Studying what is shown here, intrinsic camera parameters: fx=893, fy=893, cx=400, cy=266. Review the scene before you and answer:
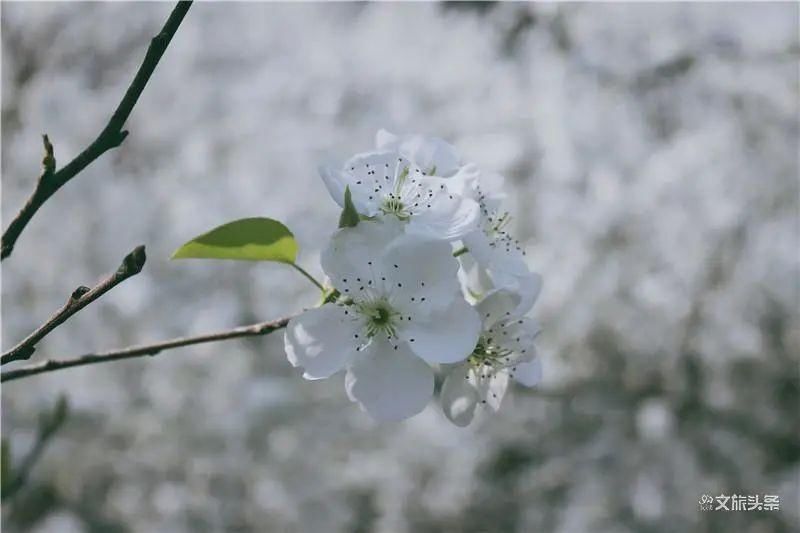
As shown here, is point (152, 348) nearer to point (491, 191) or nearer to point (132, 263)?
point (132, 263)

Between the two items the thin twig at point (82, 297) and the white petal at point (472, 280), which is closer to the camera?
the thin twig at point (82, 297)

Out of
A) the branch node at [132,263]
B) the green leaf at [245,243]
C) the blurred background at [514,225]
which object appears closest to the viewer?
the branch node at [132,263]

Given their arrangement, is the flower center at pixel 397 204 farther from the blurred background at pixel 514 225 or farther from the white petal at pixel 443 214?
the blurred background at pixel 514 225

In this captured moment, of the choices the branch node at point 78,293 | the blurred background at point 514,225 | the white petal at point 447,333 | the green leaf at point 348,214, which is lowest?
the branch node at point 78,293

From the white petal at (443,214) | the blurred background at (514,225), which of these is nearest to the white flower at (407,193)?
the white petal at (443,214)

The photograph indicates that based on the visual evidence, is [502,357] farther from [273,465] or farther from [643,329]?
[643,329]

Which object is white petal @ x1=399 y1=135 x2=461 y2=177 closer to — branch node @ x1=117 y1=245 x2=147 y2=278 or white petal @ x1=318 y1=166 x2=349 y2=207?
white petal @ x1=318 y1=166 x2=349 y2=207
